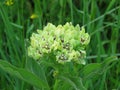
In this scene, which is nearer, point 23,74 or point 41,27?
point 23,74

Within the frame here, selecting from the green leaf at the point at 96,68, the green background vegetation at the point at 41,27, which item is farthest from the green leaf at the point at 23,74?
the green leaf at the point at 96,68

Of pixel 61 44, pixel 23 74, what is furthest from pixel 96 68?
pixel 23 74

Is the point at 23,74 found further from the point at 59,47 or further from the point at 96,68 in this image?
the point at 96,68

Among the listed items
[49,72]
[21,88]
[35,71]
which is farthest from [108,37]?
[35,71]

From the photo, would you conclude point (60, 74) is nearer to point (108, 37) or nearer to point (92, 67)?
point (92, 67)

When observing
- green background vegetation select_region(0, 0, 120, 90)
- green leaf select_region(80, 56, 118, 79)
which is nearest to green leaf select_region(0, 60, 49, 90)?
green background vegetation select_region(0, 0, 120, 90)

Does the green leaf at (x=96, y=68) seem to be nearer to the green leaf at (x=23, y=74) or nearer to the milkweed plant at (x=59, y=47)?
the milkweed plant at (x=59, y=47)

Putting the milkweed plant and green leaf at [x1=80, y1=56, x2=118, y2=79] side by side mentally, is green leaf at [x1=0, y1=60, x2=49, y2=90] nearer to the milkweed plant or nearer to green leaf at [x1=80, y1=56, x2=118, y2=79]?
the milkweed plant
